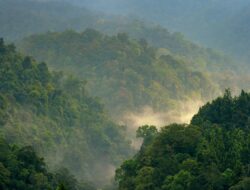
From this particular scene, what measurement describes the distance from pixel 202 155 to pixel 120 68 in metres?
124

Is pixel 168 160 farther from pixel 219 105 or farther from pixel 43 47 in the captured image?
pixel 43 47

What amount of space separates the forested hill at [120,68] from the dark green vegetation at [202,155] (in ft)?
332

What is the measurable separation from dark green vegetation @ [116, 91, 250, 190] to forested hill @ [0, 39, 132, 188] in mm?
43889

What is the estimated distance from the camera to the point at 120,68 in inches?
7569

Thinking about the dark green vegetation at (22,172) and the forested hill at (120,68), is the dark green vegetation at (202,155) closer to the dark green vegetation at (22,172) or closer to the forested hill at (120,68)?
the dark green vegetation at (22,172)

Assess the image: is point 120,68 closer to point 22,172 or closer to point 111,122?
point 111,122

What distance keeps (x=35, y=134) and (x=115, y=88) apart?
56543 millimetres

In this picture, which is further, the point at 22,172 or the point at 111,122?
the point at 111,122

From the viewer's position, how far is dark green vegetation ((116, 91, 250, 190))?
6391 cm

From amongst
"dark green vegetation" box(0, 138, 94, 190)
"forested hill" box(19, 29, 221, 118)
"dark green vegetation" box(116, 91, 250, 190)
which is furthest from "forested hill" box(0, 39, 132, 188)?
"dark green vegetation" box(116, 91, 250, 190)

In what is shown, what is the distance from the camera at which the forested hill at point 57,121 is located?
420 feet

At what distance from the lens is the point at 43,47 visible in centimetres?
19575

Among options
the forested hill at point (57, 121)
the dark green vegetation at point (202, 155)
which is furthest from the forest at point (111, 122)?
the forested hill at point (57, 121)

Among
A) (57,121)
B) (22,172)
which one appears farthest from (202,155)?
(57,121)
